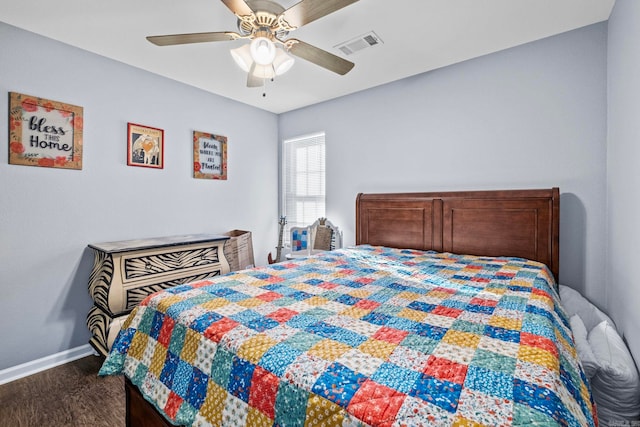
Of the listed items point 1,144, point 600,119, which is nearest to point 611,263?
point 600,119

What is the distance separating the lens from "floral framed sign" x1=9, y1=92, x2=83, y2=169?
2254 mm

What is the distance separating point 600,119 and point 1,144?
14.2ft

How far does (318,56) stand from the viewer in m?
2.00

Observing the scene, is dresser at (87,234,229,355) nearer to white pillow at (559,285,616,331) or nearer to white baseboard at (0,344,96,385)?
white baseboard at (0,344,96,385)

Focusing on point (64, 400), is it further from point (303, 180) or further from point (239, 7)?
point (303, 180)

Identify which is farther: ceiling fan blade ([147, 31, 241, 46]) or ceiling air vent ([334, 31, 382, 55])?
ceiling air vent ([334, 31, 382, 55])

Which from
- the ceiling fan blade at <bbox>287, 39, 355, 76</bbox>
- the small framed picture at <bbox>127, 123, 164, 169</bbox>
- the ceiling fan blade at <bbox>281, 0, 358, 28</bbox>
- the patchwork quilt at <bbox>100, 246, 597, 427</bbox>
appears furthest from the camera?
the small framed picture at <bbox>127, 123, 164, 169</bbox>

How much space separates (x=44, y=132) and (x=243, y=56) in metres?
1.70

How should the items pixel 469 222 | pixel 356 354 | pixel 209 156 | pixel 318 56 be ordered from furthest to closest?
pixel 209 156, pixel 469 222, pixel 318 56, pixel 356 354

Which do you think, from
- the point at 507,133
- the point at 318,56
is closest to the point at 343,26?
the point at 318,56

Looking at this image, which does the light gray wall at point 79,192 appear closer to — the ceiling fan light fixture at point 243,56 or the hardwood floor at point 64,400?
the hardwood floor at point 64,400

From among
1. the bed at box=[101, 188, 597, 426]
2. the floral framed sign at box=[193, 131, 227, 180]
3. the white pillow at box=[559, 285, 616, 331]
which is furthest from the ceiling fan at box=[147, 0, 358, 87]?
the white pillow at box=[559, 285, 616, 331]

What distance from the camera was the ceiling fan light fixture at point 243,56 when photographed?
2031mm

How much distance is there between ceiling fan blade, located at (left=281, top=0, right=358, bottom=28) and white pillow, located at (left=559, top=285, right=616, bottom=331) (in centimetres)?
236
